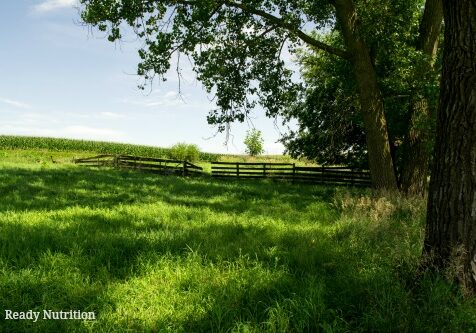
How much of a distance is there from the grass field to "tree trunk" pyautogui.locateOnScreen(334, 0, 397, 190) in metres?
3.99

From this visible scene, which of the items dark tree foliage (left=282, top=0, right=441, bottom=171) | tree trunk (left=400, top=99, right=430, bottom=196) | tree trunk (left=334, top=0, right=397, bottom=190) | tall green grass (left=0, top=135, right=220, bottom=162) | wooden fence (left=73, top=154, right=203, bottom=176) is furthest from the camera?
tall green grass (left=0, top=135, right=220, bottom=162)

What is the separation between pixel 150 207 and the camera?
10281 millimetres

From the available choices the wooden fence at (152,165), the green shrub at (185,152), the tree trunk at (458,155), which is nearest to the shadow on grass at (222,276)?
the tree trunk at (458,155)

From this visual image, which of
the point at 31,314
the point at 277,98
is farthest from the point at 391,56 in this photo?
the point at 31,314

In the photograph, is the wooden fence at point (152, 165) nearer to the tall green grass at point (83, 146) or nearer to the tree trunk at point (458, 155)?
the tree trunk at point (458, 155)

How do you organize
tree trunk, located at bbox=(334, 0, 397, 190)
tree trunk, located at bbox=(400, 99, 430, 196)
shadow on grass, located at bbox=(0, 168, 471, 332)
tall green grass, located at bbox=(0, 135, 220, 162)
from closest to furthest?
shadow on grass, located at bbox=(0, 168, 471, 332), tree trunk, located at bbox=(334, 0, 397, 190), tree trunk, located at bbox=(400, 99, 430, 196), tall green grass, located at bbox=(0, 135, 220, 162)

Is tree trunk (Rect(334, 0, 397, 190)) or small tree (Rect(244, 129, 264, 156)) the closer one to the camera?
tree trunk (Rect(334, 0, 397, 190))

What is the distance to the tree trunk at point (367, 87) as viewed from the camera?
1156 cm

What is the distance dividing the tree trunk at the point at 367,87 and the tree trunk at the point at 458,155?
7.11 m

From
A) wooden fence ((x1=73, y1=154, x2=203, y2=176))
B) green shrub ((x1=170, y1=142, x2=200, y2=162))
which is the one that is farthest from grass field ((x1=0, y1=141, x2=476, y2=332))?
green shrub ((x1=170, y1=142, x2=200, y2=162))

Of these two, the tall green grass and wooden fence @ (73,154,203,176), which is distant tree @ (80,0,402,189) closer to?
wooden fence @ (73,154,203,176)

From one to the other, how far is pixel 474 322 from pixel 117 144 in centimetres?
7877

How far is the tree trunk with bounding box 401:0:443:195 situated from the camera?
41.9 ft

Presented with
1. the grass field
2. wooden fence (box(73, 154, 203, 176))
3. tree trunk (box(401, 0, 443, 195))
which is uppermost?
tree trunk (box(401, 0, 443, 195))
